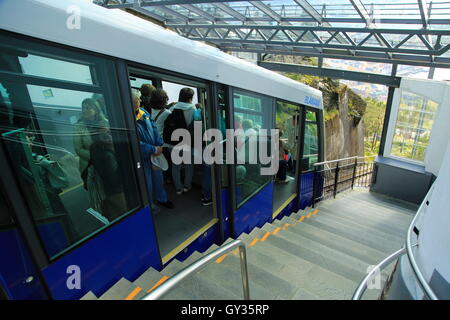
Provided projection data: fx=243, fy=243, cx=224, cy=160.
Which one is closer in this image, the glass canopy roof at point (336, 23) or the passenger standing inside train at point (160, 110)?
the passenger standing inside train at point (160, 110)

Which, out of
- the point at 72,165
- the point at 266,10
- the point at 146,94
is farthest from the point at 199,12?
the point at 72,165

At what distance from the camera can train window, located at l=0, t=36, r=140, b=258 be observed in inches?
60.8

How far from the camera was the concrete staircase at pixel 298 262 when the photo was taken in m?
2.43

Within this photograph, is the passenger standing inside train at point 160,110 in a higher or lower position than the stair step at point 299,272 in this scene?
higher

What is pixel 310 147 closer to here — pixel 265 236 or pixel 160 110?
pixel 265 236

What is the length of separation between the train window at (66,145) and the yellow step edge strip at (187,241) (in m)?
0.89

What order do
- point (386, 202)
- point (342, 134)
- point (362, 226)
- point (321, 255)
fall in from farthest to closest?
point (342, 134) → point (386, 202) → point (362, 226) → point (321, 255)

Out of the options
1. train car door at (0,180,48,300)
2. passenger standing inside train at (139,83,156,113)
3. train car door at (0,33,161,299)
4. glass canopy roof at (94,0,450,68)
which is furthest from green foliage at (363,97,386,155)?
train car door at (0,180,48,300)

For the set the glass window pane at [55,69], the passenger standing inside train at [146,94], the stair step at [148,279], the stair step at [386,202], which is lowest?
the stair step at [386,202]

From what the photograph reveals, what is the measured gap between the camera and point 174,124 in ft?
12.2

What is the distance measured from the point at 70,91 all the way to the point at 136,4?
18.8ft

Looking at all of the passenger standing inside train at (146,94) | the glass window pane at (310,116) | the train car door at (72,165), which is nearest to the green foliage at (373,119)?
the glass window pane at (310,116)

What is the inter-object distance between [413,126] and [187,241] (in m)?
9.33

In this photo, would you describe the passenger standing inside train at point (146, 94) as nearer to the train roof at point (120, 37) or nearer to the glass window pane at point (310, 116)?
the train roof at point (120, 37)
